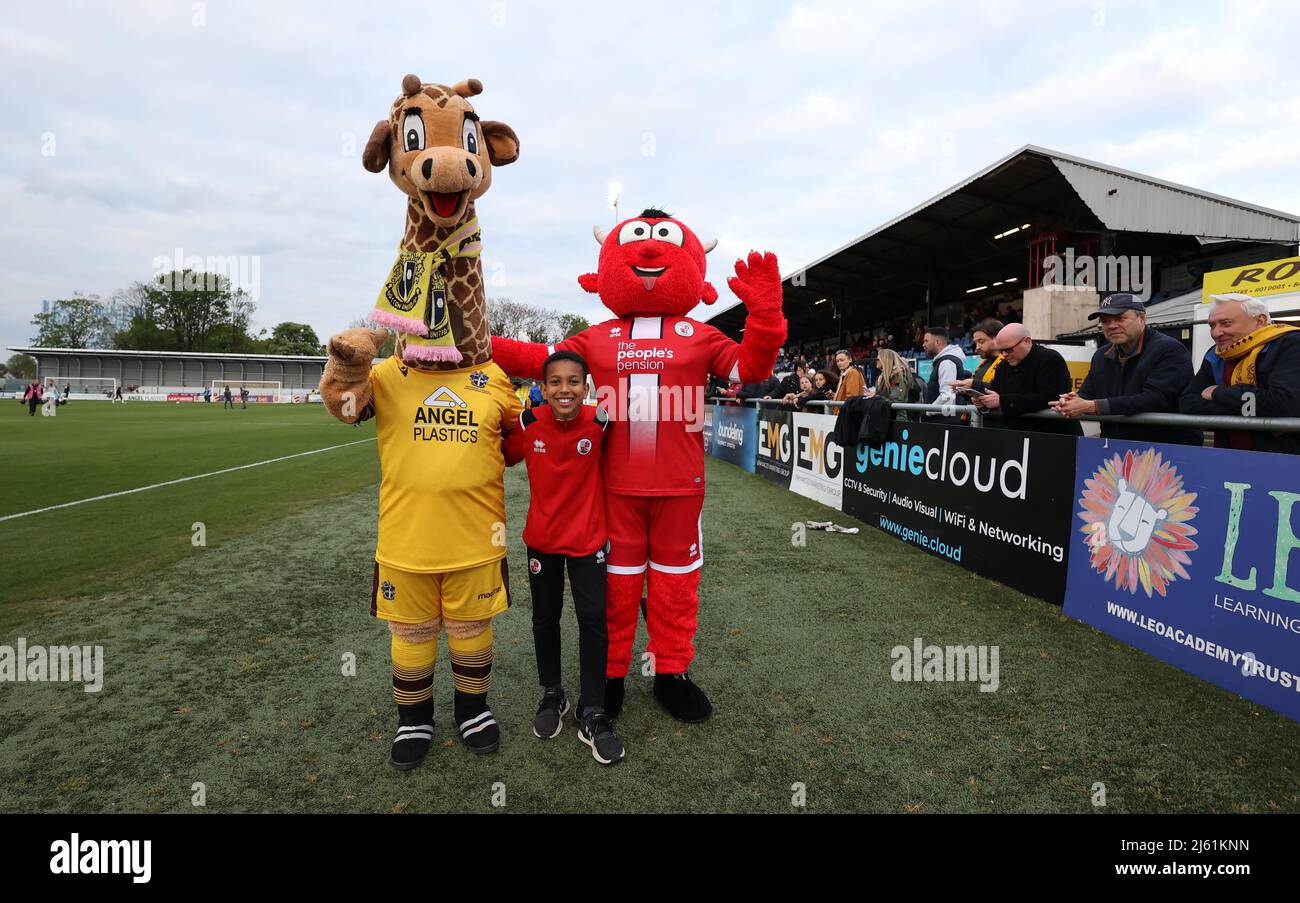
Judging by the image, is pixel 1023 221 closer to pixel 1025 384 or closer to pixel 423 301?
pixel 1025 384

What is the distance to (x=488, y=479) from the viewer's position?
2678 mm

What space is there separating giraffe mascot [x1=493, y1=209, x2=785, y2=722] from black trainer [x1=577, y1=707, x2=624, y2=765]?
0.73 feet

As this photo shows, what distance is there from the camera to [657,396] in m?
2.95

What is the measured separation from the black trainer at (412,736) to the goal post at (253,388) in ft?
221

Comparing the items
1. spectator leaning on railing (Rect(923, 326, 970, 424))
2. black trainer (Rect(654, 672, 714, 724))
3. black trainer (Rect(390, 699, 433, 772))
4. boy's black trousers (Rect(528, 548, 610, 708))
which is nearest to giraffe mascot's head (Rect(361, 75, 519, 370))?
boy's black trousers (Rect(528, 548, 610, 708))

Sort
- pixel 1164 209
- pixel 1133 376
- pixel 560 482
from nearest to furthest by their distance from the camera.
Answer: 1. pixel 560 482
2. pixel 1133 376
3. pixel 1164 209

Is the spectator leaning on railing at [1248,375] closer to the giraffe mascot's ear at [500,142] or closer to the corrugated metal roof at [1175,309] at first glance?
the giraffe mascot's ear at [500,142]

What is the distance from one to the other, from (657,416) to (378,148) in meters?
1.62

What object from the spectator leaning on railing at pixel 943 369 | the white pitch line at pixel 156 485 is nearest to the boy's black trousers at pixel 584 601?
the spectator leaning on railing at pixel 943 369

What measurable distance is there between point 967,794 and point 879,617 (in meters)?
1.87

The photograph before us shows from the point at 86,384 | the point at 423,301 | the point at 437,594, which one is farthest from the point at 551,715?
the point at 86,384

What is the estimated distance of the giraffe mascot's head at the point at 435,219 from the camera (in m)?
2.45

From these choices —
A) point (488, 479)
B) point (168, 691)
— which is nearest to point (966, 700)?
point (488, 479)
